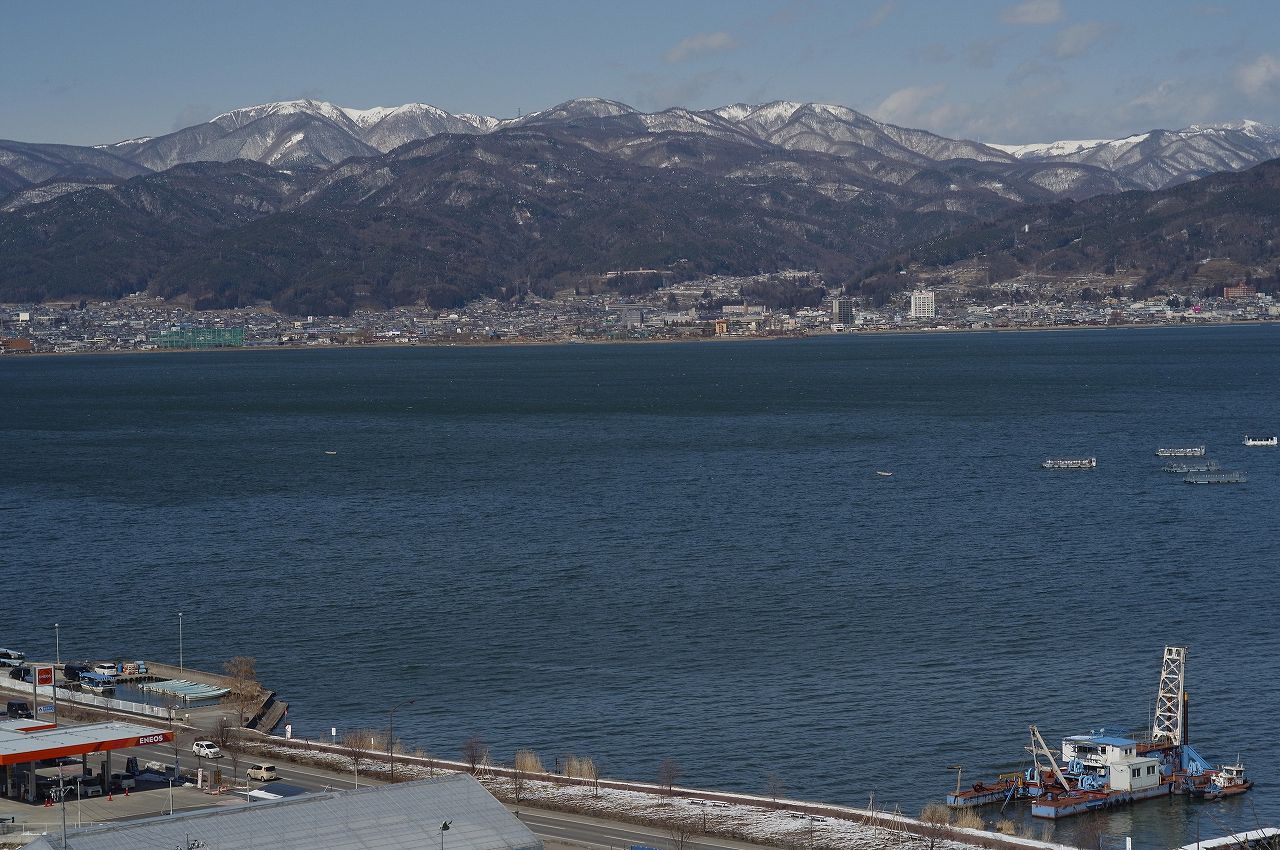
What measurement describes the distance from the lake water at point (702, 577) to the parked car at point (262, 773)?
Result: 3634mm

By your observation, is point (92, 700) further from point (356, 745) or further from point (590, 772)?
point (590, 772)

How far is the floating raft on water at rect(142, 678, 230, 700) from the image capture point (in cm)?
2448

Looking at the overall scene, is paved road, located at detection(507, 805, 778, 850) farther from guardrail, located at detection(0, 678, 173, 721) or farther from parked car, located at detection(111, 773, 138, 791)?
guardrail, located at detection(0, 678, 173, 721)

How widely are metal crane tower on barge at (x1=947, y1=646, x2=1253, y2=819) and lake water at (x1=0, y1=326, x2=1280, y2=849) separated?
32cm

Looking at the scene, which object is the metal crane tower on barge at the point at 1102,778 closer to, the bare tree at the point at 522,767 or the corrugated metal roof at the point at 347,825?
the bare tree at the point at 522,767

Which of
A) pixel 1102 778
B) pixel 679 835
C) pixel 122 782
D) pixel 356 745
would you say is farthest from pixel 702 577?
pixel 679 835

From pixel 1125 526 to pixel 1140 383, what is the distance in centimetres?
5831

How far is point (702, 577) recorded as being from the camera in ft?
115

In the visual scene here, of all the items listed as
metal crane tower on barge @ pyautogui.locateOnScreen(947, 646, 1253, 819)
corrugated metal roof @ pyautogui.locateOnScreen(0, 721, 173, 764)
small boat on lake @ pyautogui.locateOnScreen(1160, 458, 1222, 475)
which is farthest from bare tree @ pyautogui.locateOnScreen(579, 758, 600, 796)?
small boat on lake @ pyautogui.locateOnScreen(1160, 458, 1222, 475)

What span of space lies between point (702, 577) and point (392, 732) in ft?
43.1

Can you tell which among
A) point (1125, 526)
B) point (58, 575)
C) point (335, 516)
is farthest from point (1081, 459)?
point (58, 575)

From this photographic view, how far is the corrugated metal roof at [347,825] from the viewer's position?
14.6 m

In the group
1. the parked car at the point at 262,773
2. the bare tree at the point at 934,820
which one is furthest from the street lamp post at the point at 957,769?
the parked car at the point at 262,773

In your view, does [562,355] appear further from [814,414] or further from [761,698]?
[761,698]
